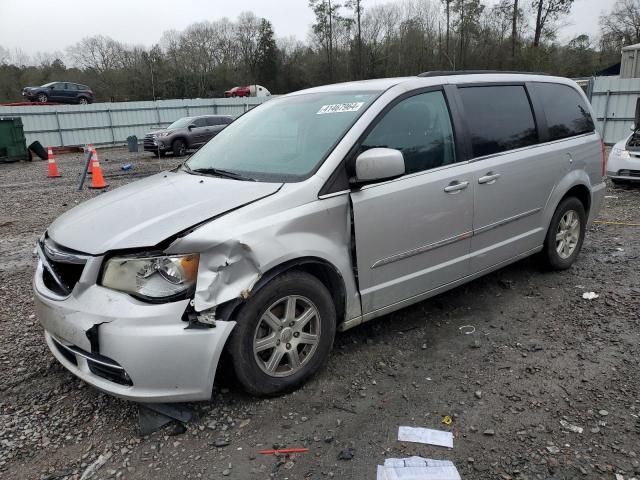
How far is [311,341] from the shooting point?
296cm

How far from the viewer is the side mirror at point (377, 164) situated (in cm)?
293

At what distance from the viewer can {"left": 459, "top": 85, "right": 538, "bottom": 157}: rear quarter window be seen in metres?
3.76

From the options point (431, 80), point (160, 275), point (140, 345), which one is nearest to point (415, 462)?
point (140, 345)

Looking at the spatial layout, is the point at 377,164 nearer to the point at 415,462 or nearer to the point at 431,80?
the point at 431,80

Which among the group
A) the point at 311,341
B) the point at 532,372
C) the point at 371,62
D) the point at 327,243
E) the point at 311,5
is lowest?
the point at 532,372

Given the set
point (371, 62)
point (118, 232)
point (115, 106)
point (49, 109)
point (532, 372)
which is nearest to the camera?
point (118, 232)

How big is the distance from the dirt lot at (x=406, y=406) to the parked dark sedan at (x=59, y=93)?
113ft

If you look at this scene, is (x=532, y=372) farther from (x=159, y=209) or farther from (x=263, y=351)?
(x=159, y=209)

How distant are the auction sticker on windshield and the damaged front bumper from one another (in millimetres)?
1643

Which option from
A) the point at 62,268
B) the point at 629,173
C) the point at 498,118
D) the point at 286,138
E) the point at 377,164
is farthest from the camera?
the point at 629,173

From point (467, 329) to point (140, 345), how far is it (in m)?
2.43

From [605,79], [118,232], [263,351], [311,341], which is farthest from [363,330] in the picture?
[605,79]

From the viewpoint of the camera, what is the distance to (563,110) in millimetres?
4609

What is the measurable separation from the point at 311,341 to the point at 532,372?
145cm
